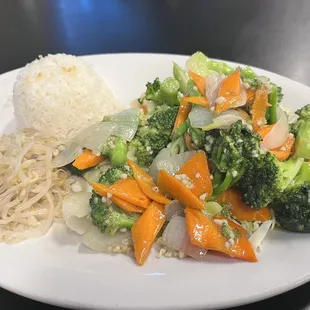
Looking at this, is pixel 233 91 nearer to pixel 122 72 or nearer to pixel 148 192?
pixel 148 192

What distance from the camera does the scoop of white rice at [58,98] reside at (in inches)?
94.7

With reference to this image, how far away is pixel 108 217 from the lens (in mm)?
1761

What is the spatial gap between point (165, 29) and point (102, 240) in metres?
2.39

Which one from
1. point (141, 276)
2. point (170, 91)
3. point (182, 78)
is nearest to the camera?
point (141, 276)

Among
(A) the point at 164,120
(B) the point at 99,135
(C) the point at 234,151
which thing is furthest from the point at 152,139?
(C) the point at 234,151

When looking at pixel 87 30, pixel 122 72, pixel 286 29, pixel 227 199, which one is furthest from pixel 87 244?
pixel 286 29

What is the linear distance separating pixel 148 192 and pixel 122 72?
1.19 m

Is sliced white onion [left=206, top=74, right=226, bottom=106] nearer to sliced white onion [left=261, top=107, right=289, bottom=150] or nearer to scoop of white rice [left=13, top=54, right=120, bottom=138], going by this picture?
sliced white onion [left=261, top=107, right=289, bottom=150]

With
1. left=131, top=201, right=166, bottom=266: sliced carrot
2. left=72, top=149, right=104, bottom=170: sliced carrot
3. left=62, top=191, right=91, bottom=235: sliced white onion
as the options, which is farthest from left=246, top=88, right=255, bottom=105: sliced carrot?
left=62, top=191, right=91, bottom=235: sliced white onion

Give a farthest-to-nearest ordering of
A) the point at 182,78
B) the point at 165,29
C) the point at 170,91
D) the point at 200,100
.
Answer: the point at 165,29 → the point at 182,78 → the point at 170,91 → the point at 200,100

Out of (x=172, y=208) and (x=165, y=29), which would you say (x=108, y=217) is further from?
(x=165, y=29)

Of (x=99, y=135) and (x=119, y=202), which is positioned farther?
(x=99, y=135)

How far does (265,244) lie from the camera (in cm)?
175

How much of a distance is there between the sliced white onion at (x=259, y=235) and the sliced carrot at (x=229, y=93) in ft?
1.66
